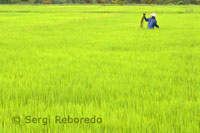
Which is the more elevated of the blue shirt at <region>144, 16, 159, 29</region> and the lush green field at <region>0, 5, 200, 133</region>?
the blue shirt at <region>144, 16, 159, 29</region>

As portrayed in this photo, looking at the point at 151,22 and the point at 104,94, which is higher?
the point at 151,22

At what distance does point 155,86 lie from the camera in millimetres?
3010

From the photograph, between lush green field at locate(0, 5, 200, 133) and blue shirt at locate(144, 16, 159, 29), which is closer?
lush green field at locate(0, 5, 200, 133)

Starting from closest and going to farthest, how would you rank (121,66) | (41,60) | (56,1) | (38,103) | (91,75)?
(38,103)
(91,75)
(121,66)
(41,60)
(56,1)

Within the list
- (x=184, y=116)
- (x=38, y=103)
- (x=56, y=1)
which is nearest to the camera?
(x=184, y=116)

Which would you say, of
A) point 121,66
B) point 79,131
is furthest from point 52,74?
point 79,131

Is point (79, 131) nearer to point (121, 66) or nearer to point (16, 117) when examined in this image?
point (16, 117)

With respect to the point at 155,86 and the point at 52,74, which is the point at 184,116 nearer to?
the point at 155,86

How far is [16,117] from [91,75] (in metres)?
1.54

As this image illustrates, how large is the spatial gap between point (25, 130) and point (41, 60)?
9.66ft

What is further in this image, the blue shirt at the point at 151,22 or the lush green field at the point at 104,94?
the blue shirt at the point at 151,22

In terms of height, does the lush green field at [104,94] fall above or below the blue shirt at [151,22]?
below

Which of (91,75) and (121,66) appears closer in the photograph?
(91,75)

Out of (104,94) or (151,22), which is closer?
(104,94)
